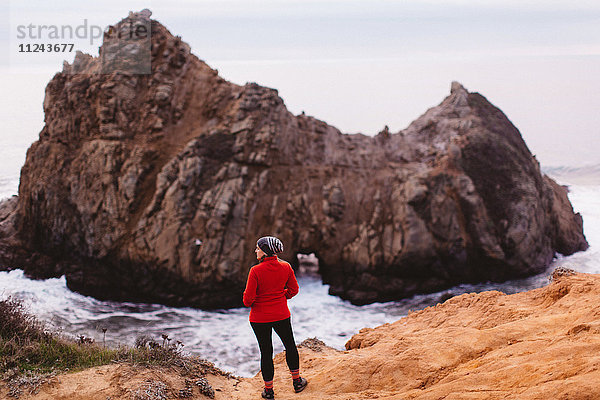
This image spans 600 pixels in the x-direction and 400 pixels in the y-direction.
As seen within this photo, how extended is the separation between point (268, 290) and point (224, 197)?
10.3 meters

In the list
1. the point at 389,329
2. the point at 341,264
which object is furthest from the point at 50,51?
the point at 389,329

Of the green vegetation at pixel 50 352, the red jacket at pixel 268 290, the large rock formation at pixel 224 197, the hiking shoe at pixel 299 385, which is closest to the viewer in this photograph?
the red jacket at pixel 268 290

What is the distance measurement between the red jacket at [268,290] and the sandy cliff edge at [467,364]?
962 millimetres

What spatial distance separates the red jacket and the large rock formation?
31.4ft

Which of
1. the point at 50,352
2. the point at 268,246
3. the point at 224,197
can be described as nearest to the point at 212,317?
the point at 224,197

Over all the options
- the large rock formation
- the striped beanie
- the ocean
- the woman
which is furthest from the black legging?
the large rock formation

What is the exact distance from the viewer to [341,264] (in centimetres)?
1541

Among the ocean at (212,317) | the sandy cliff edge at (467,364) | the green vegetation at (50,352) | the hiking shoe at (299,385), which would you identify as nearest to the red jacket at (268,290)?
the hiking shoe at (299,385)

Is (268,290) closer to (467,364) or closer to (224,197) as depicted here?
(467,364)

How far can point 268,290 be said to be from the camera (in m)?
4.68

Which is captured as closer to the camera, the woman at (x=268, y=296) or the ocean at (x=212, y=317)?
the woman at (x=268, y=296)

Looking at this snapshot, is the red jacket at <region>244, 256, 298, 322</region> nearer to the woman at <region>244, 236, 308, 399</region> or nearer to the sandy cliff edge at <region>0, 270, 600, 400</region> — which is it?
the woman at <region>244, 236, 308, 399</region>

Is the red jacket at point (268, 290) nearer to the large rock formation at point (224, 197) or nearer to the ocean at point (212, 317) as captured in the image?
the ocean at point (212, 317)

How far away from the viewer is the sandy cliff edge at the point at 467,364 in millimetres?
3668
